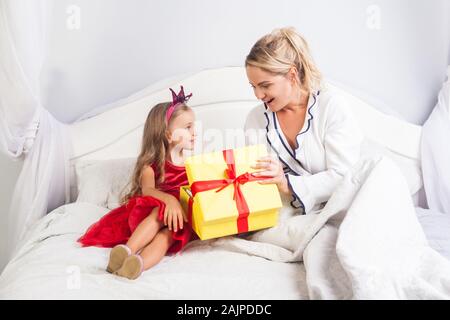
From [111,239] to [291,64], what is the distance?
2.51 ft

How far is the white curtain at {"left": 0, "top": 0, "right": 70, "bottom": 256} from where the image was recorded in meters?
1.74

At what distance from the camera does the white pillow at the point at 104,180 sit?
194 centimetres

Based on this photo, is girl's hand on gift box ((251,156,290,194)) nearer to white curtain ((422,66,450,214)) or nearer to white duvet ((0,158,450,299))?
white duvet ((0,158,450,299))

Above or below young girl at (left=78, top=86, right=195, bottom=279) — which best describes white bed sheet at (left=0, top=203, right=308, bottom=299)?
below

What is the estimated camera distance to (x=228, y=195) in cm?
149

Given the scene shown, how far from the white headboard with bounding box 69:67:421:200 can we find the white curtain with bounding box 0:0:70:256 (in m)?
0.12

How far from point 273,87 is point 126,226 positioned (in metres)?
0.62

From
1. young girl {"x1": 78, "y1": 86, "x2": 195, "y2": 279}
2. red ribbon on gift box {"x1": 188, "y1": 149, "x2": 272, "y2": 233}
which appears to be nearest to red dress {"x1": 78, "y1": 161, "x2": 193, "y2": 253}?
young girl {"x1": 78, "y1": 86, "x2": 195, "y2": 279}

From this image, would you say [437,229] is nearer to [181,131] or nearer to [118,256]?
[181,131]

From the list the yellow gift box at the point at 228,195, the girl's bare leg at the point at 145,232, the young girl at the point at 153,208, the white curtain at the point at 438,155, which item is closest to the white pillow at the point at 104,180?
the young girl at the point at 153,208

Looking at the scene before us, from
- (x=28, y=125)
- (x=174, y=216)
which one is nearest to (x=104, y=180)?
(x=28, y=125)

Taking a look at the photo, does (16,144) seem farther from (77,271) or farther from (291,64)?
(291,64)
